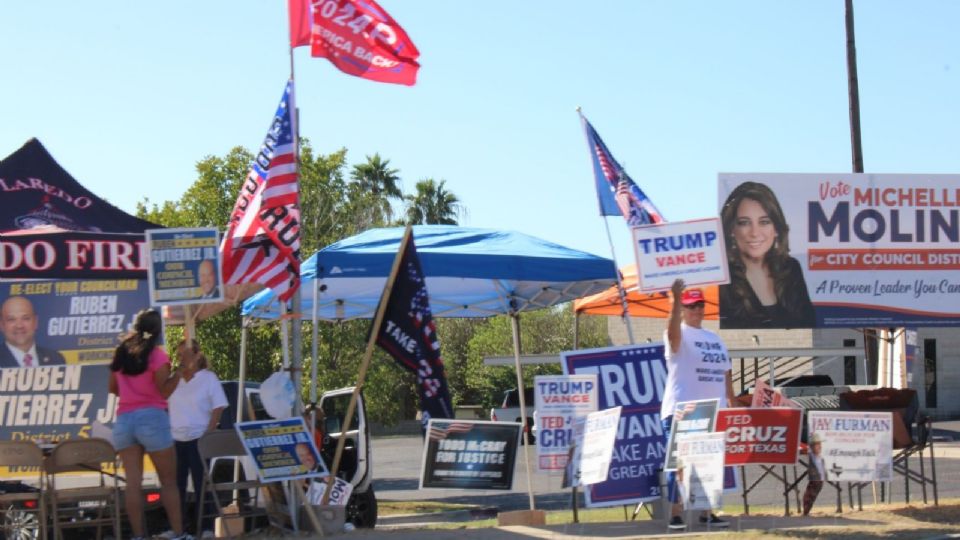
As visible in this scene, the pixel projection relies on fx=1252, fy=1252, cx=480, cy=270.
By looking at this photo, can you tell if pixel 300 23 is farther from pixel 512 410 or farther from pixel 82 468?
pixel 512 410

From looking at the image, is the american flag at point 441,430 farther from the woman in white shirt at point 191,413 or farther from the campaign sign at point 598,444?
the woman in white shirt at point 191,413

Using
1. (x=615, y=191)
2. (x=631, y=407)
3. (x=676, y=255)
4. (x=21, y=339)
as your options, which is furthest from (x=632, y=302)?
(x=21, y=339)

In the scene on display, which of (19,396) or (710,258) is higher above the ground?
(710,258)

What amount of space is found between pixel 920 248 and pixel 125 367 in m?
11.6

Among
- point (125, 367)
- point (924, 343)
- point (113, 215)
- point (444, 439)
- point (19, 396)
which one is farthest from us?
point (924, 343)

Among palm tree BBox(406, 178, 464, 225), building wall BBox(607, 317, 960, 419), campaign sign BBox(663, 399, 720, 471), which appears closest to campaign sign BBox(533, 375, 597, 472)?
campaign sign BBox(663, 399, 720, 471)

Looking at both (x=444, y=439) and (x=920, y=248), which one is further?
(x=920, y=248)

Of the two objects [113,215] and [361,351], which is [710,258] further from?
[361,351]

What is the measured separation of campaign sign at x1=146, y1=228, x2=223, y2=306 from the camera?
989cm

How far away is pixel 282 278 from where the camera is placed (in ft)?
34.8

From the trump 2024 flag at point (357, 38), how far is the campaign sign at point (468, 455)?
11.0 ft

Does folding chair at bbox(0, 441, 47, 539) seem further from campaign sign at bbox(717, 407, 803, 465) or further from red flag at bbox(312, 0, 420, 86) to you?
campaign sign at bbox(717, 407, 803, 465)

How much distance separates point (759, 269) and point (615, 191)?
5405 mm

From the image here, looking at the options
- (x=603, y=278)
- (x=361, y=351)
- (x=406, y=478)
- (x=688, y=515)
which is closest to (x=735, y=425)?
(x=688, y=515)
